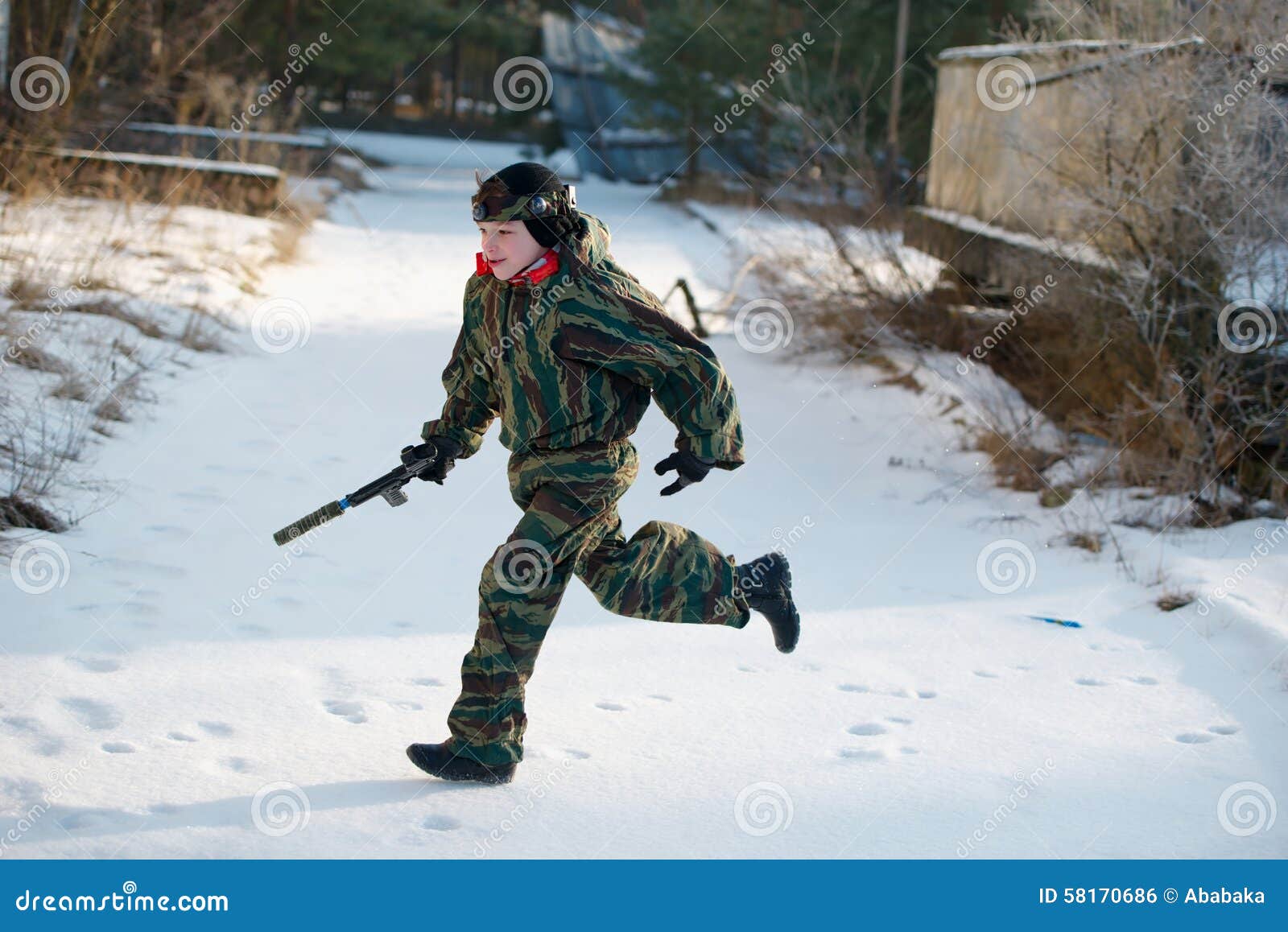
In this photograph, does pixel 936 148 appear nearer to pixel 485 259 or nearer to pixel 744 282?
pixel 744 282

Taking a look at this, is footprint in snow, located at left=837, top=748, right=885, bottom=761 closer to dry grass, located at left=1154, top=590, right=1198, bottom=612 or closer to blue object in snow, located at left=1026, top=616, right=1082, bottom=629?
blue object in snow, located at left=1026, top=616, right=1082, bottom=629

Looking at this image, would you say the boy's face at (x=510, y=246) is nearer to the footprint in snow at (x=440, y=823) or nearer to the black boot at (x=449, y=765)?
the black boot at (x=449, y=765)

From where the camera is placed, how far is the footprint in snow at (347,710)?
12.7ft

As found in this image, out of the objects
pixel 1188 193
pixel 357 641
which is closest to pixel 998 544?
pixel 1188 193

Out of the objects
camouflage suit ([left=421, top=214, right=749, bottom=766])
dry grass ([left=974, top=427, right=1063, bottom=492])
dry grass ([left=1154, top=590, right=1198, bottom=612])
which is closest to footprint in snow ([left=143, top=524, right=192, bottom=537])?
camouflage suit ([left=421, top=214, right=749, bottom=766])

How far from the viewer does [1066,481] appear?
6.87 m

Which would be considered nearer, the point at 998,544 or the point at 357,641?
the point at 357,641

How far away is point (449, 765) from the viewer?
11.3 feet

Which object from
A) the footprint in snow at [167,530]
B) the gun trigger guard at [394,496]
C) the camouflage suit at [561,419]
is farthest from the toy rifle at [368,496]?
the footprint in snow at [167,530]

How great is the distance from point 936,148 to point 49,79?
7.97m

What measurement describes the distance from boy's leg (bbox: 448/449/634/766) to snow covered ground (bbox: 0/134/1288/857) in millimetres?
181

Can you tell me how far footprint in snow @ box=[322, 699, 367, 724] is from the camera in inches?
153

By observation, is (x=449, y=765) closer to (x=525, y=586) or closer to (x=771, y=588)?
(x=525, y=586)

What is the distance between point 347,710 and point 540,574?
0.92 m
